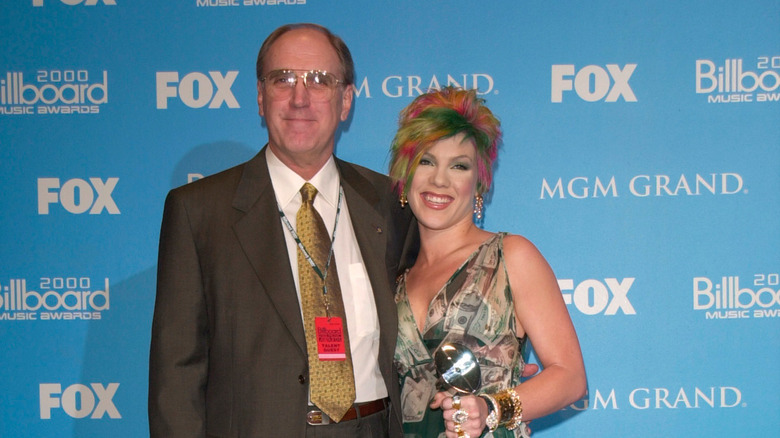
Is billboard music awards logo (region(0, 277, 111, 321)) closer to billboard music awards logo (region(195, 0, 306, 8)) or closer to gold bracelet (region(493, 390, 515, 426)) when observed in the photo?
billboard music awards logo (region(195, 0, 306, 8))

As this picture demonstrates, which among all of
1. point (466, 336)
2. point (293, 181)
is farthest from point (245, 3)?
point (466, 336)

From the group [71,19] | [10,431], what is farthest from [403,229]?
[10,431]

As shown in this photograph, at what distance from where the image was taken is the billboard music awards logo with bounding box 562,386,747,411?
3430 millimetres

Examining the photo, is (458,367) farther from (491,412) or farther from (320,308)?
(320,308)

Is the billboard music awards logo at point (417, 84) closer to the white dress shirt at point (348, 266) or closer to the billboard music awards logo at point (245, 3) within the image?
the billboard music awards logo at point (245, 3)

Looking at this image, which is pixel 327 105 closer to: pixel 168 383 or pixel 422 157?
pixel 422 157

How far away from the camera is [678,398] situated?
344 cm

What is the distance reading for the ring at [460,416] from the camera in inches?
76.4

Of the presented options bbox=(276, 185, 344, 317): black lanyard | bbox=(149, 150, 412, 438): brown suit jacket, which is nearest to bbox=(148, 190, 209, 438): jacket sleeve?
bbox=(149, 150, 412, 438): brown suit jacket

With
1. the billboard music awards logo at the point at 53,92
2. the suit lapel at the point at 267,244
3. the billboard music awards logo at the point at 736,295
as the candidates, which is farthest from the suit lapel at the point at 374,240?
the billboard music awards logo at the point at 736,295

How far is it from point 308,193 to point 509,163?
139 centimetres

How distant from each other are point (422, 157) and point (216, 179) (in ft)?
2.16

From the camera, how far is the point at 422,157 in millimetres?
2352

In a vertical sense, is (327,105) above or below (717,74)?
below
